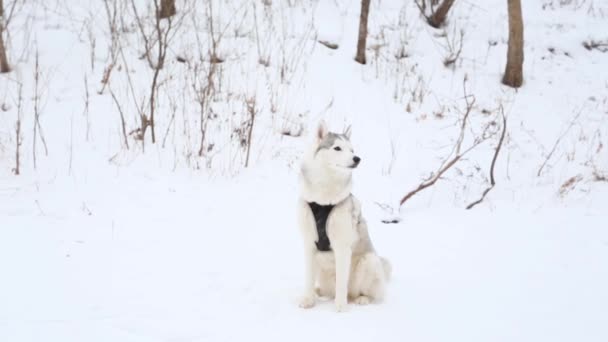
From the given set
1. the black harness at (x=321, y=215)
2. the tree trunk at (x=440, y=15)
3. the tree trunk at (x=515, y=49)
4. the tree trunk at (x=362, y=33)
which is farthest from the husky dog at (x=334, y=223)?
the tree trunk at (x=440, y=15)

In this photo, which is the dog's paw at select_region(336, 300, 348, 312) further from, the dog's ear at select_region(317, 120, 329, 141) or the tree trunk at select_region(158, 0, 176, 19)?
the tree trunk at select_region(158, 0, 176, 19)

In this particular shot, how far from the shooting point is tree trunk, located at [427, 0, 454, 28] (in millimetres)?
10336

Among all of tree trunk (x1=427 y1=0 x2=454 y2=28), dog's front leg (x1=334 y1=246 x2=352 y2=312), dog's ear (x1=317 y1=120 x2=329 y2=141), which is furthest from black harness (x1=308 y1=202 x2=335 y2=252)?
tree trunk (x1=427 y1=0 x2=454 y2=28)

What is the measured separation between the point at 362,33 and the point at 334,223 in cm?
586

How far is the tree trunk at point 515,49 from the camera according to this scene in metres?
8.60

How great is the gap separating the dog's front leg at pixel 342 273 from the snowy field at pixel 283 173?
127 mm

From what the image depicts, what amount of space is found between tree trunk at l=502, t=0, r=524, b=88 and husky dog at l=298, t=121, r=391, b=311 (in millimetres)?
6026

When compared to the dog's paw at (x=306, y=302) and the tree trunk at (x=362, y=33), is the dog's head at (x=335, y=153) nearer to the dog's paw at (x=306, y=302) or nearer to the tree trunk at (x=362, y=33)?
the dog's paw at (x=306, y=302)

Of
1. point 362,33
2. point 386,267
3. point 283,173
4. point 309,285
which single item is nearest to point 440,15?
point 362,33

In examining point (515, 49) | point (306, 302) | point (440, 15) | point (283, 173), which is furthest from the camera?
point (440, 15)

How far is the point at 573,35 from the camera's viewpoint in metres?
10.4

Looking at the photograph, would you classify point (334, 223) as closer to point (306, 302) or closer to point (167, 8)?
point (306, 302)

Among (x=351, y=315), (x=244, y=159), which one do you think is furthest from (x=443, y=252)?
(x=244, y=159)

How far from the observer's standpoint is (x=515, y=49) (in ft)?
28.9
